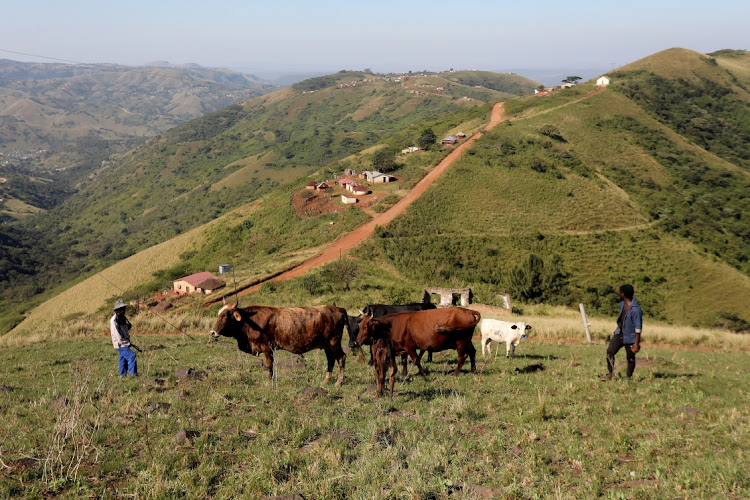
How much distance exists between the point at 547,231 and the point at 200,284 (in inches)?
1747

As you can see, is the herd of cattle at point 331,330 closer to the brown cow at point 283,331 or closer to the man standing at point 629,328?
the brown cow at point 283,331

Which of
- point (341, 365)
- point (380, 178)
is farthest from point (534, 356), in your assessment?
point (380, 178)

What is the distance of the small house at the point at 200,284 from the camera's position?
5016 centimetres

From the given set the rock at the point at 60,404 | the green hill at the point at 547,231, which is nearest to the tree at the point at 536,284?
the green hill at the point at 547,231

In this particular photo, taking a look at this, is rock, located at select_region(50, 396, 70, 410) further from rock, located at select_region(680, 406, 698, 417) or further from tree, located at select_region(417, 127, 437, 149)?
tree, located at select_region(417, 127, 437, 149)

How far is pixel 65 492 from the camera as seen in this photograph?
5332 millimetres

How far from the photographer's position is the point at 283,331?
11320 mm

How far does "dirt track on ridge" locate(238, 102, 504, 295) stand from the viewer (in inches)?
1799

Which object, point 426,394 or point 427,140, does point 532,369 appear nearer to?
point 426,394

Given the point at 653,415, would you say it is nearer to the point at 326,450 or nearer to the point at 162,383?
the point at 326,450

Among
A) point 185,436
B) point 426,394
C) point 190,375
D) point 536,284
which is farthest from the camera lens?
point 536,284

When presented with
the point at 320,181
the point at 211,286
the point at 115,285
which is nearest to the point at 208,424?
the point at 211,286

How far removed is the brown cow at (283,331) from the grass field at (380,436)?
846mm

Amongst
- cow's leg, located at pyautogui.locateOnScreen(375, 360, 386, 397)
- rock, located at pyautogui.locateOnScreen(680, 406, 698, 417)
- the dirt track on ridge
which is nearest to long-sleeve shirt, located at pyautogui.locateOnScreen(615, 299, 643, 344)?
rock, located at pyautogui.locateOnScreen(680, 406, 698, 417)
